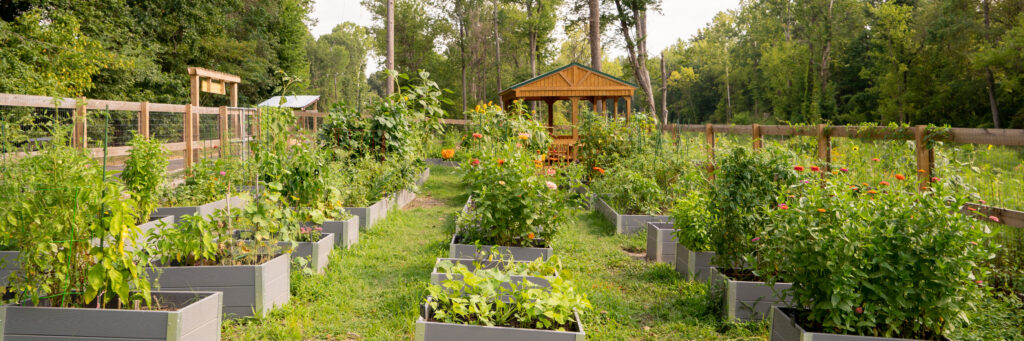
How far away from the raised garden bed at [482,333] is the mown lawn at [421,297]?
585 mm

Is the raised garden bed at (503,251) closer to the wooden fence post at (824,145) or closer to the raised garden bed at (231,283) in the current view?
the raised garden bed at (231,283)

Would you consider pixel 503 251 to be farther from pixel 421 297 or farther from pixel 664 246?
pixel 664 246

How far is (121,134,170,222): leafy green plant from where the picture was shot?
4.57m

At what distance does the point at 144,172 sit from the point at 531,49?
29.1 meters

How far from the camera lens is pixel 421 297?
3.66 meters

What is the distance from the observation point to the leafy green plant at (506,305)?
103 inches

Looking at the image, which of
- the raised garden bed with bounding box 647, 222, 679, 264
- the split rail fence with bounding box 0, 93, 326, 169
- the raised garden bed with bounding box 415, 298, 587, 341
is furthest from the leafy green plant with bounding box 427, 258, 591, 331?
the split rail fence with bounding box 0, 93, 326, 169

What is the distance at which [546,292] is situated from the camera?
2.76 m

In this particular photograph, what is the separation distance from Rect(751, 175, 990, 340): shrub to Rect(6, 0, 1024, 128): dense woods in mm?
6126

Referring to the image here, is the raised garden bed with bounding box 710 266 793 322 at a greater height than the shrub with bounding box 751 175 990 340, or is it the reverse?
the shrub with bounding box 751 175 990 340

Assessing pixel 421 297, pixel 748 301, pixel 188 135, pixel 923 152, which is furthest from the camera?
pixel 188 135

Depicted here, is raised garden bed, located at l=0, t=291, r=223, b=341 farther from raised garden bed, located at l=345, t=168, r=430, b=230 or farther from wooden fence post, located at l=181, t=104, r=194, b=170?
wooden fence post, located at l=181, t=104, r=194, b=170

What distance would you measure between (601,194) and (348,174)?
3.25m

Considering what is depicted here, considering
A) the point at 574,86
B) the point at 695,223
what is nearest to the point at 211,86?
the point at 695,223
